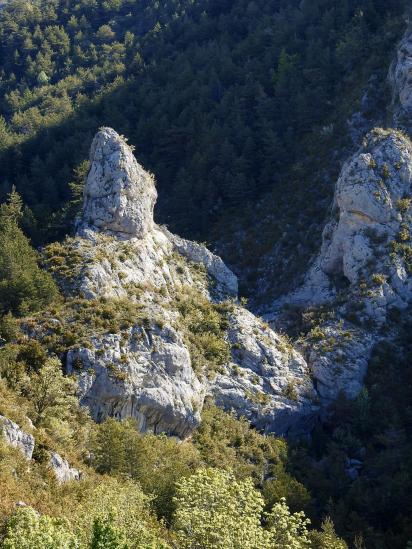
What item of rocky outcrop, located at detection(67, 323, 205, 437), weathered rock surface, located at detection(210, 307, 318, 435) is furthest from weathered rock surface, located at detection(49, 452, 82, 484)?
weathered rock surface, located at detection(210, 307, 318, 435)

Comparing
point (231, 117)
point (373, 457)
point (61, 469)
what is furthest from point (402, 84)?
point (61, 469)

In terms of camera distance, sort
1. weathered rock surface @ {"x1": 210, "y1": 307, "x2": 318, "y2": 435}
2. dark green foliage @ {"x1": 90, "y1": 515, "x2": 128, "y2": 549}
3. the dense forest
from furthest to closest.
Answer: weathered rock surface @ {"x1": 210, "y1": 307, "x2": 318, "y2": 435}
the dense forest
dark green foliage @ {"x1": 90, "y1": 515, "x2": 128, "y2": 549}

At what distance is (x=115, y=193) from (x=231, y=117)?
26540 millimetres

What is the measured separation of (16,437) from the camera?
31.5m

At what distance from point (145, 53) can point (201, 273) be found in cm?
5351

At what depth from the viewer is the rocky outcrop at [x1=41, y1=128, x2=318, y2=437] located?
Result: 42594mm

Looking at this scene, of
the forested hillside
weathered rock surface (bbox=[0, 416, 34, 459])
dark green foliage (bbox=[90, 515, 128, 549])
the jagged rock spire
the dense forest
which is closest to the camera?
dark green foliage (bbox=[90, 515, 128, 549])

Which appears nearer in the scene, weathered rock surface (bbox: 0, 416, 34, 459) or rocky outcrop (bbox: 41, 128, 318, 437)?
weathered rock surface (bbox: 0, 416, 34, 459)

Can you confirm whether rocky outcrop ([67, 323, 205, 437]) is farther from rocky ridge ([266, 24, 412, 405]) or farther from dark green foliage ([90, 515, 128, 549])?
dark green foliage ([90, 515, 128, 549])

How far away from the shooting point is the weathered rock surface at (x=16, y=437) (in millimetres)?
30984

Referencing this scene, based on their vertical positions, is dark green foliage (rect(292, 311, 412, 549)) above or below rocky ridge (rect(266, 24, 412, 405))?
below

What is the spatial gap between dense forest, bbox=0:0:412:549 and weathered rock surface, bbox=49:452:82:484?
0.57 m

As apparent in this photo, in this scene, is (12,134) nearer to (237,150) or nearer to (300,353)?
(237,150)

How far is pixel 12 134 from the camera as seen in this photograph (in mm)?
88000
